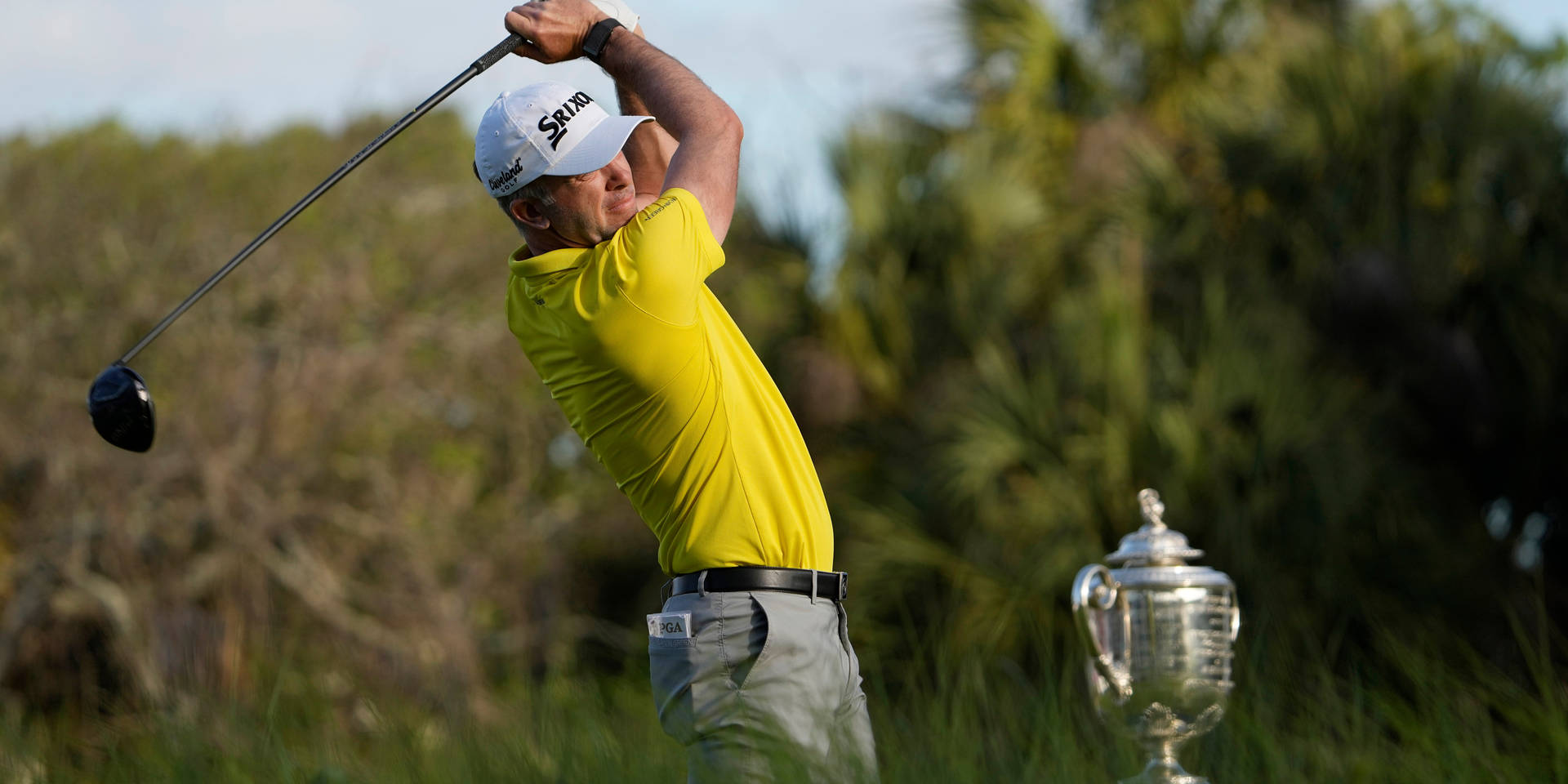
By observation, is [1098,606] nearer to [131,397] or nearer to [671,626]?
[671,626]

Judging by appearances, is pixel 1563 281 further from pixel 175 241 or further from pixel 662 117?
pixel 175 241

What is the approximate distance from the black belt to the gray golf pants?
12mm

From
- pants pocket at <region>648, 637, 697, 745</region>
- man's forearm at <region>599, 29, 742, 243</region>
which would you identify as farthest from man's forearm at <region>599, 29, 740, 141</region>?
pants pocket at <region>648, 637, 697, 745</region>

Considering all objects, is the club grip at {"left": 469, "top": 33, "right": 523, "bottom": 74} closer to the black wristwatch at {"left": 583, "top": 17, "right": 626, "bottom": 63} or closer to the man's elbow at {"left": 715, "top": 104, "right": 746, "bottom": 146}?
the black wristwatch at {"left": 583, "top": 17, "right": 626, "bottom": 63}

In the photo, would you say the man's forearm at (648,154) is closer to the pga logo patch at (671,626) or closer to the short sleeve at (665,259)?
the short sleeve at (665,259)

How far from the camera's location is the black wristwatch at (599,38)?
115 inches

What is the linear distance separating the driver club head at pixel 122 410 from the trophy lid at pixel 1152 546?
7.63 feet

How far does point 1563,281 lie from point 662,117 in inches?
276

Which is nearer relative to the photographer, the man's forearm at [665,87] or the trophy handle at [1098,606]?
the man's forearm at [665,87]

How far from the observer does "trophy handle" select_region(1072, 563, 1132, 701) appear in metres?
3.98

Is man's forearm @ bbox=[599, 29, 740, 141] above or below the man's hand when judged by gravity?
below

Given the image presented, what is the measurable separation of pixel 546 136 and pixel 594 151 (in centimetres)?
9

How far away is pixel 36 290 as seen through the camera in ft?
33.9

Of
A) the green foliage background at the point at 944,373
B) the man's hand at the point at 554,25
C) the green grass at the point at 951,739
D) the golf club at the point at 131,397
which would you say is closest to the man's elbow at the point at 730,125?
the man's hand at the point at 554,25
